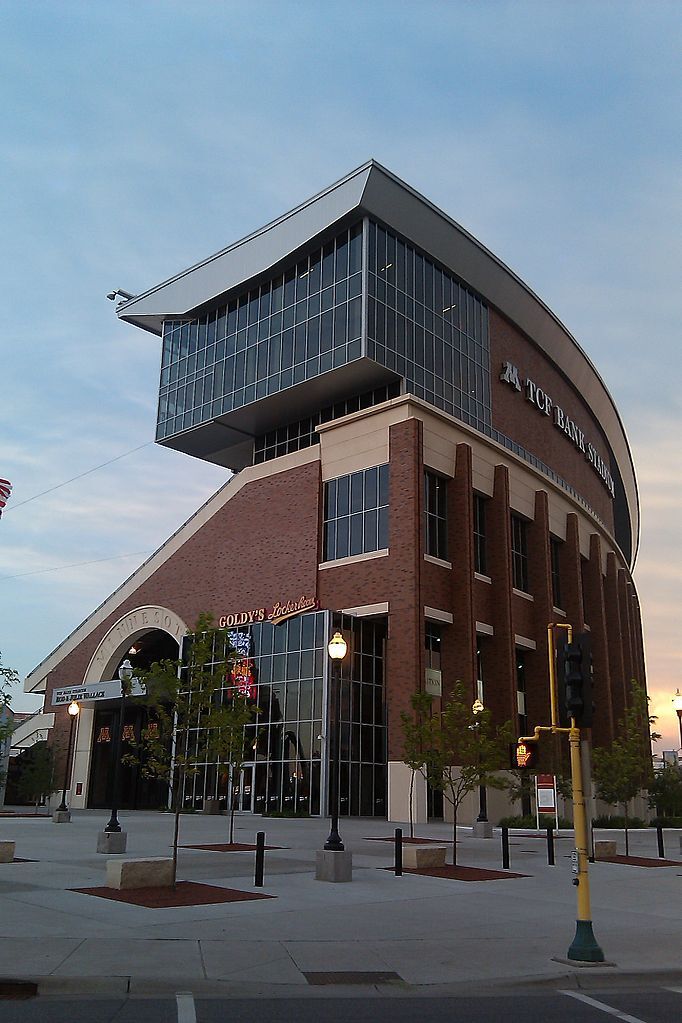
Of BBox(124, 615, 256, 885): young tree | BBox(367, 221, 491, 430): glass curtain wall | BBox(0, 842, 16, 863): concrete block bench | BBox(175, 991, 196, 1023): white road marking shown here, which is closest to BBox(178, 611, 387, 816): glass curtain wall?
BBox(367, 221, 491, 430): glass curtain wall

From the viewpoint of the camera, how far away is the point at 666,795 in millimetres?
50281

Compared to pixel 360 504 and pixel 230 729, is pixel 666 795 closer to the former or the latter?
pixel 360 504

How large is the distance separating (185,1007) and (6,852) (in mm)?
12939

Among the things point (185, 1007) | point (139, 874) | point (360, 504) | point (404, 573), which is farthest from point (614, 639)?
point (185, 1007)

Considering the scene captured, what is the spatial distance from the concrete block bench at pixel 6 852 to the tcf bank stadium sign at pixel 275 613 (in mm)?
26304

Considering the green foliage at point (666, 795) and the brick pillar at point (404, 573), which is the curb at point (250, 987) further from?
the green foliage at point (666, 795)

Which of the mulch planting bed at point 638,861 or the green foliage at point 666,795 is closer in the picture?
the mulch planting bed at point 638,861

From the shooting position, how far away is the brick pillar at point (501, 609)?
151ft

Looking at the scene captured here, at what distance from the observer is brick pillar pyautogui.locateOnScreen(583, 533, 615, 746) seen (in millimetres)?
57844

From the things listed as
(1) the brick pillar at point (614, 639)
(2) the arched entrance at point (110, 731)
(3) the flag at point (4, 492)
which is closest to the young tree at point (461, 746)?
(3) the flag at point (4, 492)

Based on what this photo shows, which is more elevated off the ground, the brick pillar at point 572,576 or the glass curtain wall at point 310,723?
the brick pillar at point 572,576

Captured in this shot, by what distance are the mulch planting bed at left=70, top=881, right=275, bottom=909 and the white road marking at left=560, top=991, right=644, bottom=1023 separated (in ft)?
21.8

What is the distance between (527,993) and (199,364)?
53.0 meters

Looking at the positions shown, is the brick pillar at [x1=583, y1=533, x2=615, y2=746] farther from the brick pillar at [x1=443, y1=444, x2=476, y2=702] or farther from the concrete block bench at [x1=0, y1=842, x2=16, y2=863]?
the concrete block bench at [x1=0, y1=842, x2=16, y2=863]
